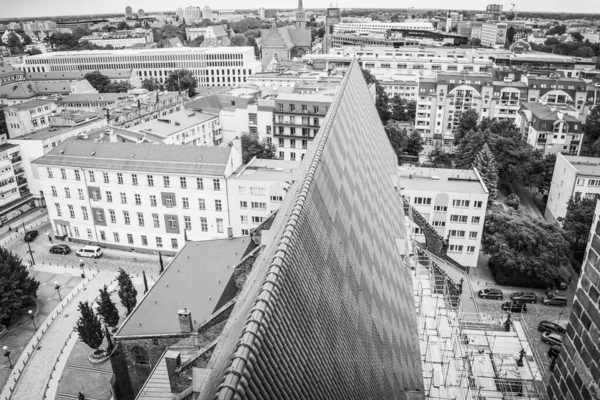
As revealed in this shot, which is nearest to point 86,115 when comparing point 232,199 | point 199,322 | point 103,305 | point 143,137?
point 143,137

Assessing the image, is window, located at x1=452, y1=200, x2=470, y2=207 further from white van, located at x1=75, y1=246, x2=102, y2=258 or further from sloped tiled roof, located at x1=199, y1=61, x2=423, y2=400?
white van, located at x1=75, y1=246, x2=102, y2=258

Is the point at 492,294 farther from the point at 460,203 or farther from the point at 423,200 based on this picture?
the point at 423,200

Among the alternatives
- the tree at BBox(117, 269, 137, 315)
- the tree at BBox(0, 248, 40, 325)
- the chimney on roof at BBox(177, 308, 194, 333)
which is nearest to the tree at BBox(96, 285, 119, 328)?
the tree at BBox(117, 269, 137, 315)

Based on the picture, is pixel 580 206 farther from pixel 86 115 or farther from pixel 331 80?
pixel 86 115

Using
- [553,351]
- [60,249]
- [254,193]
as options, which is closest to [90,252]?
[60,249]

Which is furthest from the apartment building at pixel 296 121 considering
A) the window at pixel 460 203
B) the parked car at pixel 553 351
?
the parked car at pixel 553 351

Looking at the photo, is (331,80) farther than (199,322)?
Yes
